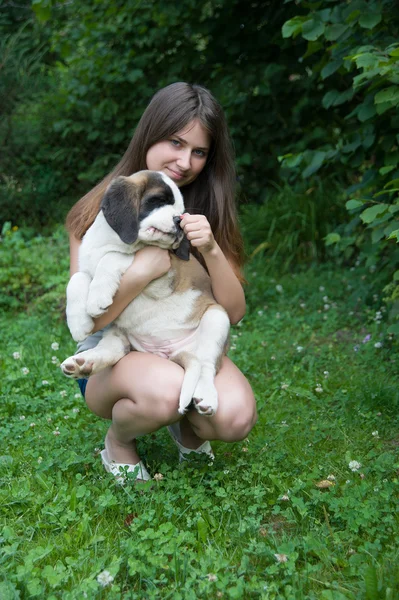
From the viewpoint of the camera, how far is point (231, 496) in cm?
264

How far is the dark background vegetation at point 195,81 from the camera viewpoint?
255 inches

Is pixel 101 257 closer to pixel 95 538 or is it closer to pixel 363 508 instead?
pixel 95 538

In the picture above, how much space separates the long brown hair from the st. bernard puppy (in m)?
0.26

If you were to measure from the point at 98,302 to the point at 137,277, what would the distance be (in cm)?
20

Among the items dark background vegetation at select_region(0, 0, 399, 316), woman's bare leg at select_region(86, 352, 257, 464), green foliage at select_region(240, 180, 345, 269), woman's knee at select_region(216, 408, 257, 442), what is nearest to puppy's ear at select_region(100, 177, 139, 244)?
woman's bare leg at select_region(86, 352, 257, 464)

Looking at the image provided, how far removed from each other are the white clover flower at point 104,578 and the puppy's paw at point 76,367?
2.42ft

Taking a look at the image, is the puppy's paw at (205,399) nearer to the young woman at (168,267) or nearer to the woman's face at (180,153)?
the young woman at (168,267)

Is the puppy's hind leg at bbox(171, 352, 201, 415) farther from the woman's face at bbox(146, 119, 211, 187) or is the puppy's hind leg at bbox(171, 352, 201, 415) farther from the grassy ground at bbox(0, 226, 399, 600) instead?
the woman's face at bbox(146, 119, 211, 187)

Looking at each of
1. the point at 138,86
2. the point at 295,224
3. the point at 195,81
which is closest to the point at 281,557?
the point at 295,224

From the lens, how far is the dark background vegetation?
6480 mm

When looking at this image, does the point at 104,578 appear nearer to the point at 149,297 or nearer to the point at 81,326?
the point at 81,326

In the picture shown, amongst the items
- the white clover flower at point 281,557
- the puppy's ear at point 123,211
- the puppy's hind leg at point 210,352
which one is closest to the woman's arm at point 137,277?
the puppy's ear at point 123,211

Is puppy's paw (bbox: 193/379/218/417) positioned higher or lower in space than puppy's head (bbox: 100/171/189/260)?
lower

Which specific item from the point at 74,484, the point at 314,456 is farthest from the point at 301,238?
the point at 74,484
